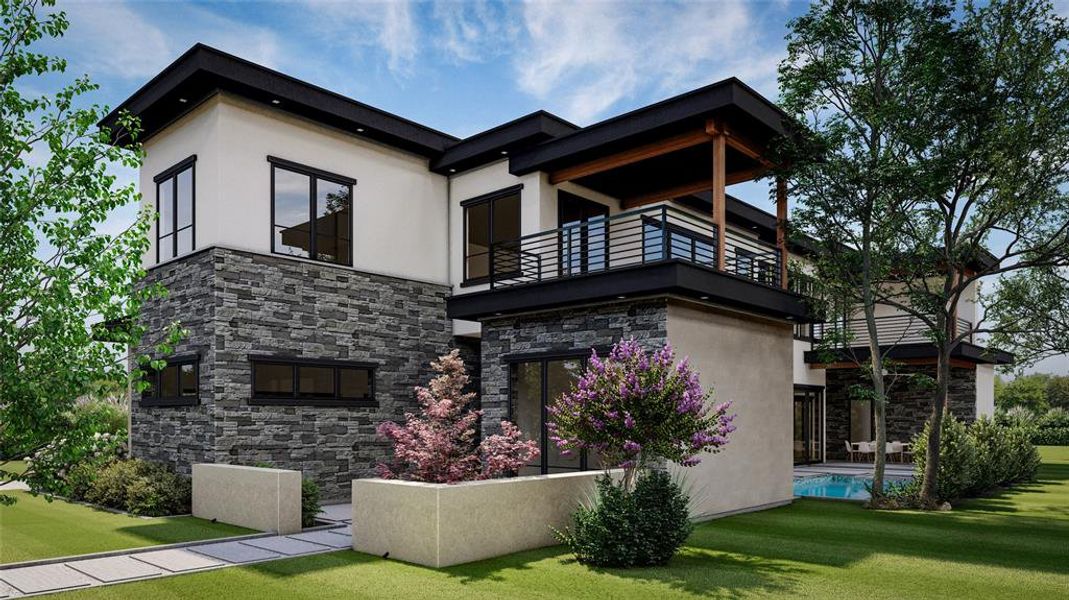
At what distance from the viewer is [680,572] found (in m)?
8.71

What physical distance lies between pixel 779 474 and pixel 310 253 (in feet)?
32.3

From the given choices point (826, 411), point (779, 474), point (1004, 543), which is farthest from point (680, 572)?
point (826, 411)

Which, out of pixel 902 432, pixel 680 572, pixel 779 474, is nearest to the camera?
pixel 680 572

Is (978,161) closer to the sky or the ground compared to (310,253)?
closer to the sky

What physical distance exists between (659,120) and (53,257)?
9.36 metres

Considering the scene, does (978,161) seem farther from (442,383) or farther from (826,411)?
(826,411)

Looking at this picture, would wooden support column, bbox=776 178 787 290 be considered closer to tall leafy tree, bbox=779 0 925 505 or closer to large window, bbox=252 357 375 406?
tall leafy tree, bbox=779 0 925 505

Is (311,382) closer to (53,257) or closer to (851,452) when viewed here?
(53,257)

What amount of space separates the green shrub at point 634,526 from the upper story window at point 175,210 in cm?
894

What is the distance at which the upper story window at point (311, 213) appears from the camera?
14.3m

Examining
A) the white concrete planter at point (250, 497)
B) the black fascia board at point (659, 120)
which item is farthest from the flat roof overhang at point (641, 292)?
the white concrete planter at point (250, 497)

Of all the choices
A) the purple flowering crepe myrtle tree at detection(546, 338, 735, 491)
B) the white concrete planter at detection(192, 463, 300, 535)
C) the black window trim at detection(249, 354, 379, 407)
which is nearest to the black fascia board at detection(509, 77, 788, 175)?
the purple flowering crepe myrtle tree at detection(546, 338, 735, 491)

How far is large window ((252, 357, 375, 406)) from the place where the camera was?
45.1 ft

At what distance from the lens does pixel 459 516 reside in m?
9.04
